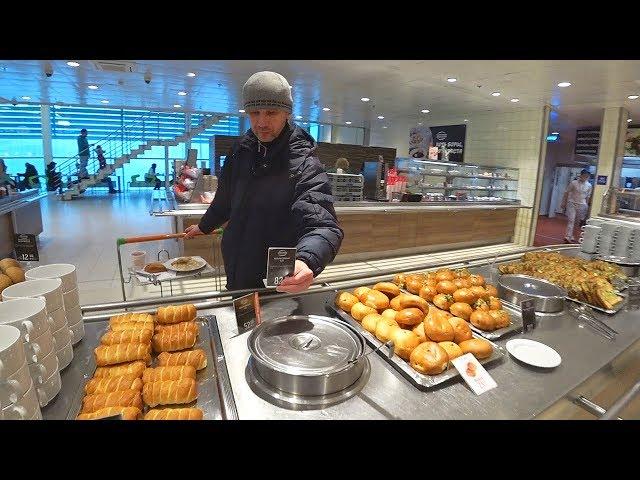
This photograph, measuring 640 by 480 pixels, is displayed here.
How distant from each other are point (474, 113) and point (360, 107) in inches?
116

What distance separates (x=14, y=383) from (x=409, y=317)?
40.8 inches

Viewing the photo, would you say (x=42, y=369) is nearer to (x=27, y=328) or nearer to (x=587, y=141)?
(x=27, y=328)

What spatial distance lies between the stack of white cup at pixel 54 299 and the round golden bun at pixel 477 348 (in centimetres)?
114

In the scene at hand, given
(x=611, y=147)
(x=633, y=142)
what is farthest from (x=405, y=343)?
(x=633, y=142)

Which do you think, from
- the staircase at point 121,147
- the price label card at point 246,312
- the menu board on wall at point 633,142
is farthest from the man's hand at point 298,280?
the staircase at point 121,147

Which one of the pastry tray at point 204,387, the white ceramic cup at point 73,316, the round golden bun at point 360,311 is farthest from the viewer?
the round golden bun at point 360,311

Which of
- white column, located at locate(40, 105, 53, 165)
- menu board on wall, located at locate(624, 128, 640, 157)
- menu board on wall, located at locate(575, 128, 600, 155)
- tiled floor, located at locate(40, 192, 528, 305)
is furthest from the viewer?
white column, located at locate(40, 105, 53, 165)

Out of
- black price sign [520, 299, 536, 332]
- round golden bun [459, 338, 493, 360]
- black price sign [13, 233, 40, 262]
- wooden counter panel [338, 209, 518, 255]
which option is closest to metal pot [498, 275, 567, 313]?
black price sign [520, 299, 536, 332]

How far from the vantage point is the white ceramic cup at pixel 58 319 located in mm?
931

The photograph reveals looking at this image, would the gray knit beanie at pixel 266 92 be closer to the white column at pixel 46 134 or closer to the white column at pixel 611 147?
the white column at pixel 611 147

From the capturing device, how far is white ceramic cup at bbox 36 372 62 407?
826mm

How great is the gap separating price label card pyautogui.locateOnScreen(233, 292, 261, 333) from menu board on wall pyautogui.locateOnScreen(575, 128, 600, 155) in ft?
41.7

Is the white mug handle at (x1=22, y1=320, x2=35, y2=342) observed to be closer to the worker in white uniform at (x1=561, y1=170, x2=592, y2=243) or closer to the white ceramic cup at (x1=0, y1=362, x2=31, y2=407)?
the white ceramic cup at (x1=0, y1=362, x2=31, y2=407)

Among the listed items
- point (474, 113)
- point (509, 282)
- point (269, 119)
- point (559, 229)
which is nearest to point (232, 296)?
point (269, 119)
